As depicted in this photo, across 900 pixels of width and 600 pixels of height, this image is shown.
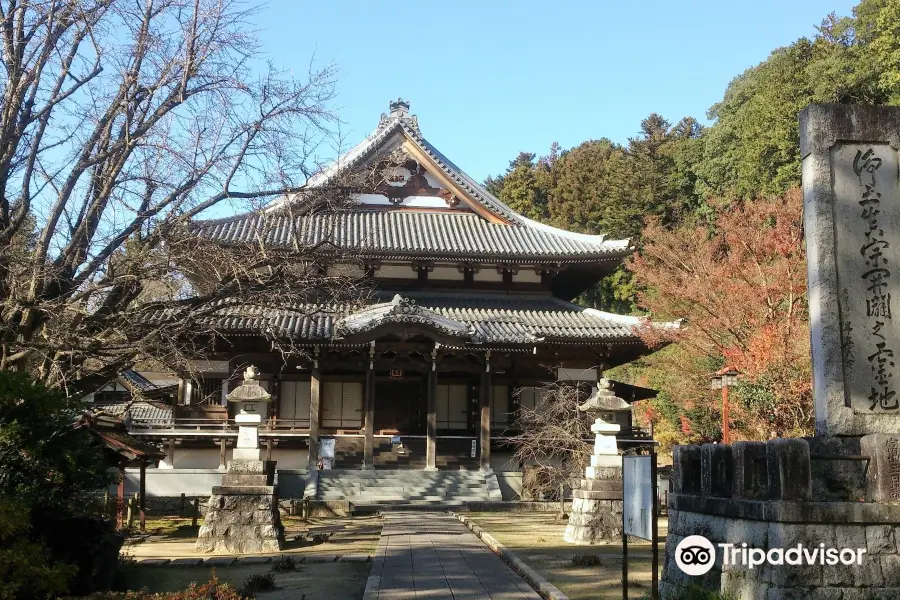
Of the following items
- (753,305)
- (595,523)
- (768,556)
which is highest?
(753,305)

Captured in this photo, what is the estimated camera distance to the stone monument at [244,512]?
A: 532 inches

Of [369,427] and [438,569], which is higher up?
[369,427]

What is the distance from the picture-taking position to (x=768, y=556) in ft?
20.6

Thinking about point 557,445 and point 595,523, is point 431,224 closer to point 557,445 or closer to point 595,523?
point 557,445

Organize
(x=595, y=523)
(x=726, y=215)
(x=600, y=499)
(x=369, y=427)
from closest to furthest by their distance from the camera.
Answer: (x=595, y=523)
(x=600, y=499)
(x=369, y=427)
(x=726, y=215)

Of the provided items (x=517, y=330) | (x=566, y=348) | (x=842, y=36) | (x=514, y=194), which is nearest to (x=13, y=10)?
(x=517, y=330)

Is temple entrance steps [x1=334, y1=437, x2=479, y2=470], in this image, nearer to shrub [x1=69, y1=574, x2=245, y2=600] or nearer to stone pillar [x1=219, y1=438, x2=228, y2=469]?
stone pillar [x1=219, y1=438, x2=228, y2=469]

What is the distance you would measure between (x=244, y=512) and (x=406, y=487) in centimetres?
840

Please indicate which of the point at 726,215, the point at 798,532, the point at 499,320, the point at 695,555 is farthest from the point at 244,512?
the point at 726,215

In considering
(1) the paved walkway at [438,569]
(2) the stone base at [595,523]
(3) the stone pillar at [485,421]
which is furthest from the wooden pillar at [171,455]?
(2) the stone base at [595,523]

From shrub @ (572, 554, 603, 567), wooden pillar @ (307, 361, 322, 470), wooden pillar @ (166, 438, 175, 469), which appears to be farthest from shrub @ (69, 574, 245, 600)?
wooden pillar @ (166, 438, 175, 469)

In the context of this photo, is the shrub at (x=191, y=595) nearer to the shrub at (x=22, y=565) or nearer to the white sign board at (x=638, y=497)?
the shrub at (x=22, y=565)

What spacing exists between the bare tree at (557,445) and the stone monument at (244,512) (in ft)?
26.0

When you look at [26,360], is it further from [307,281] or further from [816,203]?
[816,203]
